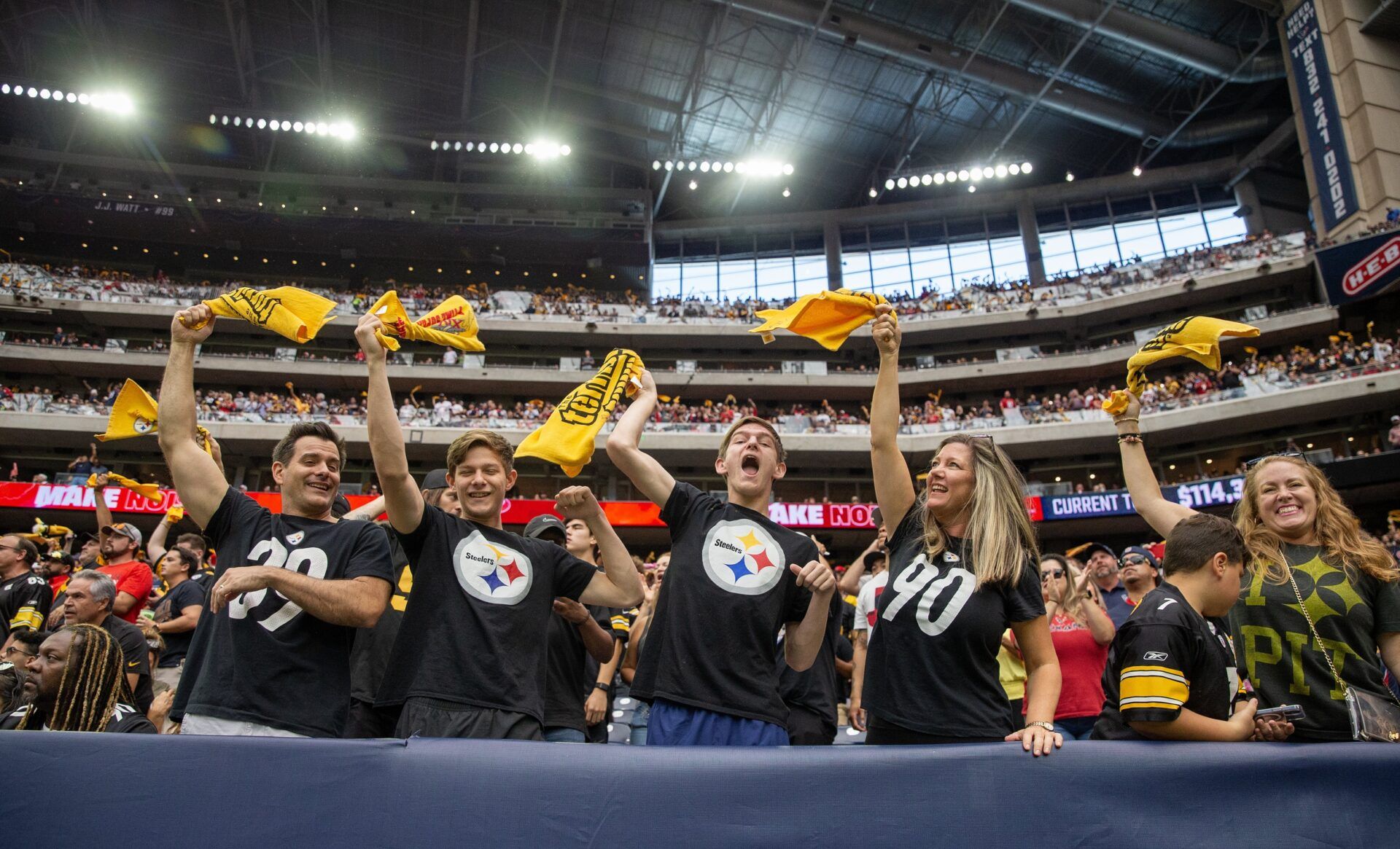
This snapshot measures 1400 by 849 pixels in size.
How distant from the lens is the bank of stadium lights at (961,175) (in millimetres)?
33656

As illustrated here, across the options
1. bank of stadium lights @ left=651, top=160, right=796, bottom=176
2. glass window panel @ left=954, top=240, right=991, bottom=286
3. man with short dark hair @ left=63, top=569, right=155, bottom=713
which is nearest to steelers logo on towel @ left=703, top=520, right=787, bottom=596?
man with short dark hair @ left=63, top=569, right=155, bottom=713

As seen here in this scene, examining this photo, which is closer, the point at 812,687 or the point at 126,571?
the point at 812,687

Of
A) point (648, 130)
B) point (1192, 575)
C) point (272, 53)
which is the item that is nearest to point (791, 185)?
point (648, 130)

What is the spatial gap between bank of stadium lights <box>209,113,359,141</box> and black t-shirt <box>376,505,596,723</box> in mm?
36024

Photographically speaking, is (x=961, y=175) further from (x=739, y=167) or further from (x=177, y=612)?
(x=177, y=612)

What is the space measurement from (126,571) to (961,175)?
33990 mm

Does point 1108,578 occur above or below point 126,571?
below

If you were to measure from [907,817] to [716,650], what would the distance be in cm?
89

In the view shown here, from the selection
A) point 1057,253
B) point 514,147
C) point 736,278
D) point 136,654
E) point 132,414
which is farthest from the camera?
point 736,278

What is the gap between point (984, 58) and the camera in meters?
30.1

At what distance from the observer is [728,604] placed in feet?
9.61

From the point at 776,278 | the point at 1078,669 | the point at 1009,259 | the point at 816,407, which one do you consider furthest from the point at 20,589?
the point at 1009,259

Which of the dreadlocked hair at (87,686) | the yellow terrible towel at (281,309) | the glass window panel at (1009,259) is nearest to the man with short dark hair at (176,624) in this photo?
the dreadlocked hair at (87,686)

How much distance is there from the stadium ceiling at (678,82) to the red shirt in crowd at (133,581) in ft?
87.6
